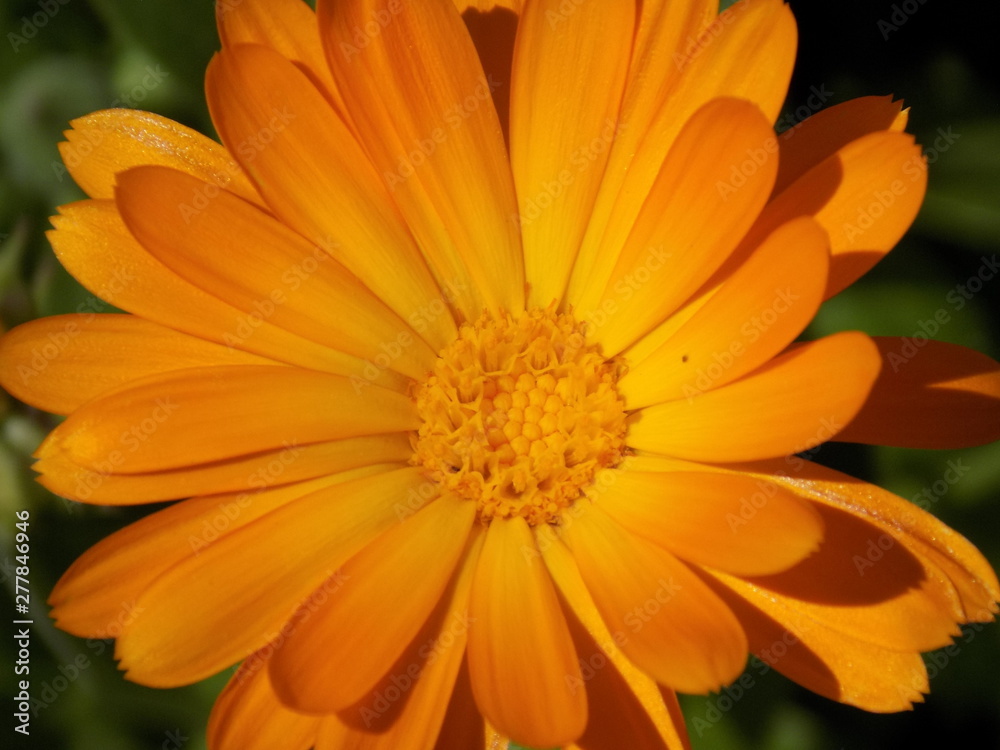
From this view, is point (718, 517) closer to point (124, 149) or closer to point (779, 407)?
point (779, 407)

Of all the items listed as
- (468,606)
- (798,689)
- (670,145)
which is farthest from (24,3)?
(798,689)

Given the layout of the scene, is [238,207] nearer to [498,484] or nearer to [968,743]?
[498,484]

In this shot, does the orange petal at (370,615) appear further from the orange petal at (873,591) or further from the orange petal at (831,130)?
the orange petal at (831,130)

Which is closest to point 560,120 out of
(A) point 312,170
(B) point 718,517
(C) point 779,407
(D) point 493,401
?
(A) point 312,170

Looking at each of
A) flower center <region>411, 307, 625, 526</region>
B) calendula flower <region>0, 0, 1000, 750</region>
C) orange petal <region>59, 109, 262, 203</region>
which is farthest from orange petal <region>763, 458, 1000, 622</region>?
orange petal <region>59, 109, 262, 203</region>

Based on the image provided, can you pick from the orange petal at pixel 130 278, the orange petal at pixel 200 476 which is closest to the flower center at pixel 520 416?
the orange petal at pixel 200 476
